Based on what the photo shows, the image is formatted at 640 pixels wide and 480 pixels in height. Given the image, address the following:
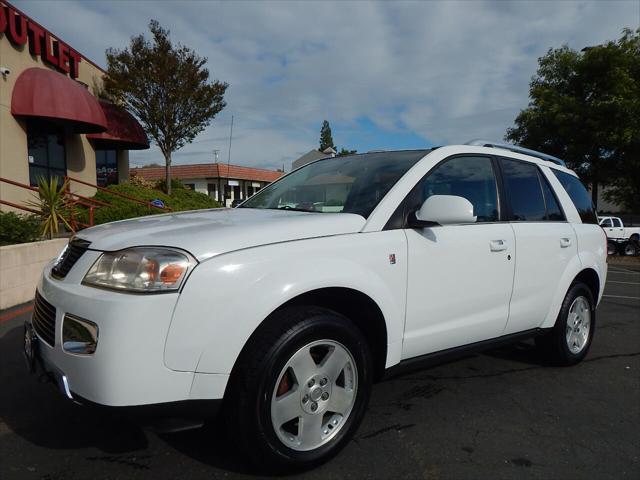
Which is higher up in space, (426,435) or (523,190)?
(523,190)

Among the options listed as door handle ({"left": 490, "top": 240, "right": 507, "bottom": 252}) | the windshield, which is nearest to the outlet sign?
the windshield

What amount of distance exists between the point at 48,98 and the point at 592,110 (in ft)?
62.5

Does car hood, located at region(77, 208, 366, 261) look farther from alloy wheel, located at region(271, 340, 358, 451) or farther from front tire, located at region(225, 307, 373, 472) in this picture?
alloy wheel, located at region(271, 340, 358, 451)

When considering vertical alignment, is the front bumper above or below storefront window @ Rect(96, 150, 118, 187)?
below

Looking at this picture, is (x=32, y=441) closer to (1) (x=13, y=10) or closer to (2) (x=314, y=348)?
(2) (x=314, y=348)

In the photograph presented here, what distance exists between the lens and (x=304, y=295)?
2338 millimetres

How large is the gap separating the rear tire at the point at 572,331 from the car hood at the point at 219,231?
2289mm

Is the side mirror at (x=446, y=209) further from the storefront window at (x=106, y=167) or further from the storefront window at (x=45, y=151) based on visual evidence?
the storefront window at (x=106, y=167)

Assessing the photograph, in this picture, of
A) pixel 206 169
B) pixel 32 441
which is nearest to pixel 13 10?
pixel 32 441

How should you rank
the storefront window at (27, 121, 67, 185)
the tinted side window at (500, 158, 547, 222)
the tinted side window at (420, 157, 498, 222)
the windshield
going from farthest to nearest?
1. the storefront window at (27, 121, 67, 185)
2. the tinted side window at (500, 158, 547, 222)
3. the tinted side window at (420, 157, 498, 222)
4. the windshield

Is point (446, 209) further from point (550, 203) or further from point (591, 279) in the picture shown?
point (591, 279)

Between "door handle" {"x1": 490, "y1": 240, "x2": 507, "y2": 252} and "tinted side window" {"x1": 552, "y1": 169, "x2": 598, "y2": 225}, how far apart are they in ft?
4.40

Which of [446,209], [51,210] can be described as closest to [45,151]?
[51,210]

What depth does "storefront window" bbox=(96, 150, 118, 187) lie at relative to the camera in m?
17.4
